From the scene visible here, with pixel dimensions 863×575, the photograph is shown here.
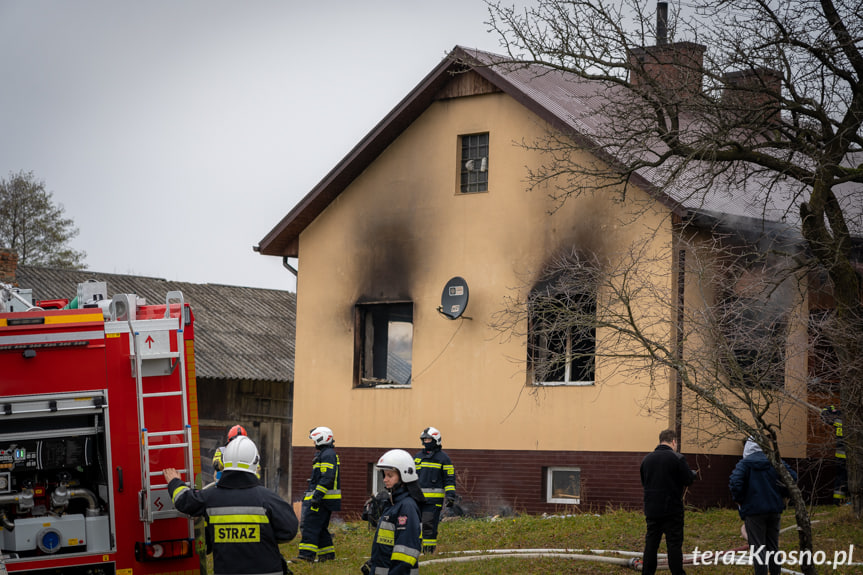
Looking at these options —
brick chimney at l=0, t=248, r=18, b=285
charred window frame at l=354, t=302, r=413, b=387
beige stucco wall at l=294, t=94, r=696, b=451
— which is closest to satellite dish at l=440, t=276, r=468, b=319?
beige stucco wall at l=294, t=94, r=696, b=451

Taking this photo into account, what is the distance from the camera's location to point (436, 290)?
61.4 ft

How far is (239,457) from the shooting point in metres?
7.90

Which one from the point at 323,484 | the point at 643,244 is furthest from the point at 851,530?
the point at 323,484

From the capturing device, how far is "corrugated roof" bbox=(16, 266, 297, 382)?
28084 millimetres

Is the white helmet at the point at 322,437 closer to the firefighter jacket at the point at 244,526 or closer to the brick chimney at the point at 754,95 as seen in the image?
the firefighter jacket at the point at 244,526

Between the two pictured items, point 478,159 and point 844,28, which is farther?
point 478,159

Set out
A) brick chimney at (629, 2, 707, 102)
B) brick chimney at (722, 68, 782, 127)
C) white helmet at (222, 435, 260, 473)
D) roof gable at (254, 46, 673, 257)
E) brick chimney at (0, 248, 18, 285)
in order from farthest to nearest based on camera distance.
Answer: brick chimney at (0, 248, 18, 285) → roof gable at (254, 46, 673, 257) → brick chimney at (629, 2, 707, 102) → brick chimney at (722, 68, 782, 127) → white helmet at (222, 435, 260, 473)

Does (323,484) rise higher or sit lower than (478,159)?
lower

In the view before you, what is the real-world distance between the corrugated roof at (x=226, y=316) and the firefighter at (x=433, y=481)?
13.7 m

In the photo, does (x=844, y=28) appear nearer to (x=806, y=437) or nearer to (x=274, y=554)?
(x=806, y=437)

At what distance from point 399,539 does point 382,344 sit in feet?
40.5

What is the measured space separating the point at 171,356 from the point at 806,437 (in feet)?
35.8

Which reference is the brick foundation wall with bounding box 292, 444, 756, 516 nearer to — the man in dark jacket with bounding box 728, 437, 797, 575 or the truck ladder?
the man in dark jacket with bounding box 728, 437, 797, 575

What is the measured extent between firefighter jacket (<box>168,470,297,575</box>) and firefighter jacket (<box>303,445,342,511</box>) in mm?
4900
